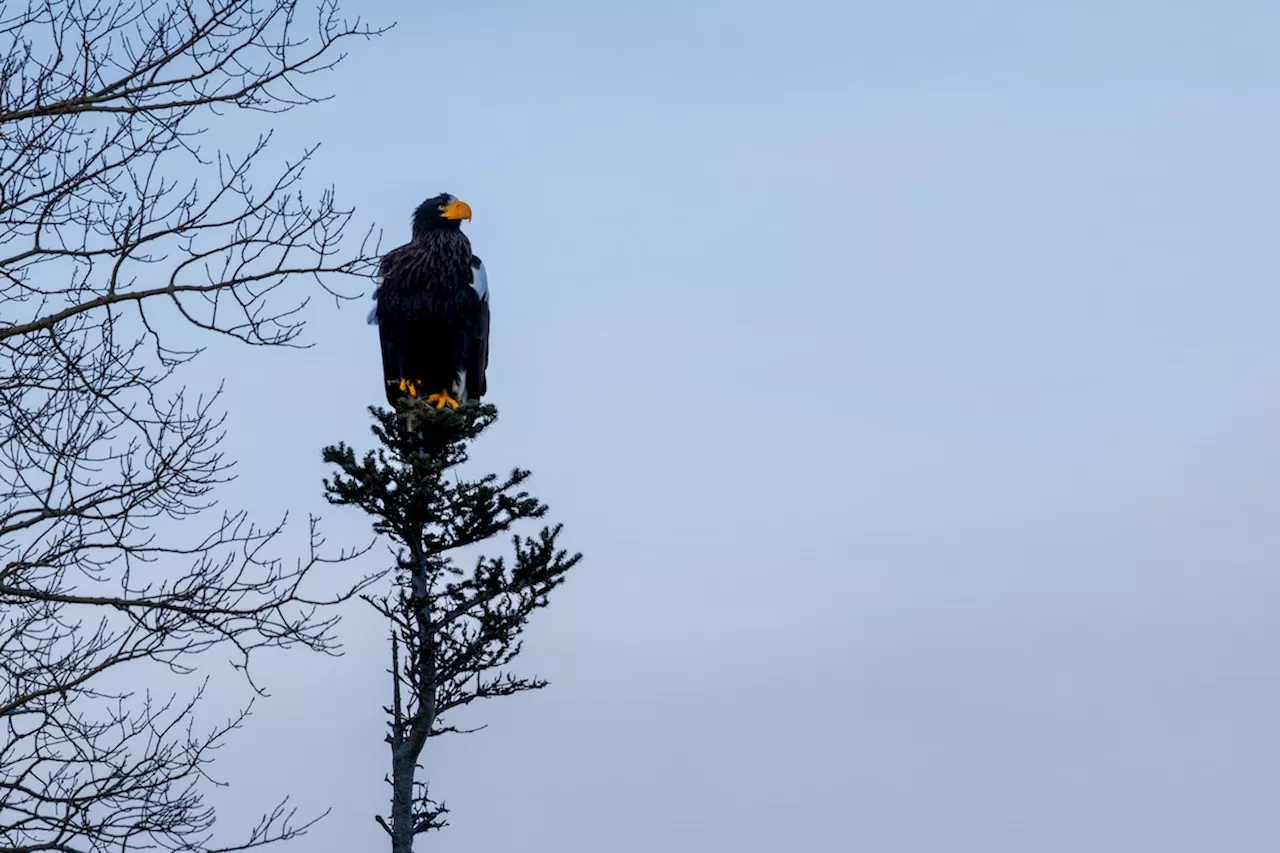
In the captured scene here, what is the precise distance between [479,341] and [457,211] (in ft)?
4.52

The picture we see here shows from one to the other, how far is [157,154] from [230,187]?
1.68ft

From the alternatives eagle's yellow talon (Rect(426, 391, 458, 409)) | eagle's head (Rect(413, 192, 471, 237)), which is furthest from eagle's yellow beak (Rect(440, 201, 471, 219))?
eagle's yellow talon (Rect(426, 391, 458, 409))

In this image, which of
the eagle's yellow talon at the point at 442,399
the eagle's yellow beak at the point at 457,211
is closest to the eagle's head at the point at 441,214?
the eagle's yellow beak at the point at 457,211

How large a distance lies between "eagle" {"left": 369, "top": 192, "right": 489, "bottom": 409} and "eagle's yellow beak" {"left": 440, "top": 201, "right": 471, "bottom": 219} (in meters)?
0.30

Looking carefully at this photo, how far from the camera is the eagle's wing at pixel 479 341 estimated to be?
48.5 ft

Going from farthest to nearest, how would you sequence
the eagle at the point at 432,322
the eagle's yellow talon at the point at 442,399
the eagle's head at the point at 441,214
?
the eagle's head at the point at 441,214 → the eagle at the point at 432,322 → the eagle's yellow talon at the point at 442,399

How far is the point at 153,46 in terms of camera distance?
9.31m

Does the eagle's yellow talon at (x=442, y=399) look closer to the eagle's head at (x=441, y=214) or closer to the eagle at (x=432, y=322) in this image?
the eagle at (x=432, y=322)

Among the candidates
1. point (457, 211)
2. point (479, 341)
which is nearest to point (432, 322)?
point (479, 341)

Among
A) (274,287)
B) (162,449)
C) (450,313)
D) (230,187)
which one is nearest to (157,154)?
(230,187)

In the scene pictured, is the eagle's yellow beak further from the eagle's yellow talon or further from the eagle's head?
the eagle's yellow talon

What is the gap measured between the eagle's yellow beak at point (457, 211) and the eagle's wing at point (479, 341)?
419 millimetres

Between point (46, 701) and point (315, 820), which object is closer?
point (46, 701)

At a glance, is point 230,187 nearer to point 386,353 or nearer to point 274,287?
point 274,287
